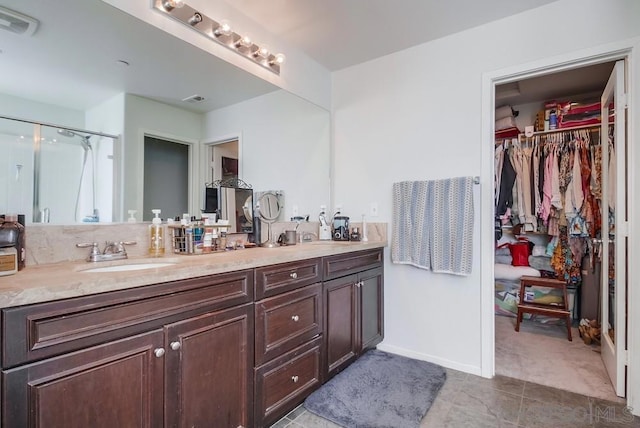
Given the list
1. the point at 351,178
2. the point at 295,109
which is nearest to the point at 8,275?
the point at 295,109

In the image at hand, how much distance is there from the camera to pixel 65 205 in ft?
4.64

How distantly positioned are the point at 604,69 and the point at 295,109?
Result: 2.86m

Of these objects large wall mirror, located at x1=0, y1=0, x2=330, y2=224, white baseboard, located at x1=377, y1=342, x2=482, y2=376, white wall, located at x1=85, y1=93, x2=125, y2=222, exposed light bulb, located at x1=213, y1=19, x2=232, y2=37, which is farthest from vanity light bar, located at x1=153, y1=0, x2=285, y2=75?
white baseboard, located at x1=377, y1=342, x2=482, y2=376

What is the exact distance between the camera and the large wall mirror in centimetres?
132

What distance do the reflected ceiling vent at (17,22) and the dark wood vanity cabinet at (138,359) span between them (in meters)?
1.18

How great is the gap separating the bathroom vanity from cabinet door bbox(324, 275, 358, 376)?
0.06 feet

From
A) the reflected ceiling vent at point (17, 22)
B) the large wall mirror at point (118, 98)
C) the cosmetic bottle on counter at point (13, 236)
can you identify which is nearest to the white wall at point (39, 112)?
the large wall mirror at point (118, 98)

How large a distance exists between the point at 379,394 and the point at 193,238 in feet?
4.79

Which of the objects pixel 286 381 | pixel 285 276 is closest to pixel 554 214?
pixel 285 276

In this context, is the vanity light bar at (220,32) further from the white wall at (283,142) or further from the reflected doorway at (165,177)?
the reflected doorway at (165,177)

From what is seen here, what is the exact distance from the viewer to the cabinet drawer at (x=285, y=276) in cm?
154

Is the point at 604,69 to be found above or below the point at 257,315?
above

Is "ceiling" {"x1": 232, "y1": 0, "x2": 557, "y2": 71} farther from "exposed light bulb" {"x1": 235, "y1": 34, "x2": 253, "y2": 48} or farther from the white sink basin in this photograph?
the white sink basin

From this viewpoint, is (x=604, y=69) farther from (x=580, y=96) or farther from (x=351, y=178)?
(x=351, y=178)
